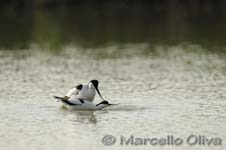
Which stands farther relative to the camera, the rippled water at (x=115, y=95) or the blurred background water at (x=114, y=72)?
the blurred background water at (x=114, y=72)

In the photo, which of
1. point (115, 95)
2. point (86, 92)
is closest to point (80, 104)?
point (86, 92)

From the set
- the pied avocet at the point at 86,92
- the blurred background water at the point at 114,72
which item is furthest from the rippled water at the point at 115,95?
the pied avocet at the point at 86,92

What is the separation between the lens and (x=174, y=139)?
441 inches

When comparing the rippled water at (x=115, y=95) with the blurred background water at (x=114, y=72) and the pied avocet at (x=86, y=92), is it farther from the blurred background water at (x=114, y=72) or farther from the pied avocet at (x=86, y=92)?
the pied avocet at (x=86, y=92)

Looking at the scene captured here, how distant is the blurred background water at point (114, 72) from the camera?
12.0m

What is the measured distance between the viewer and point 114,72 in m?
17.8

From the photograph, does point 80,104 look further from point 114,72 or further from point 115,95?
point 114,72

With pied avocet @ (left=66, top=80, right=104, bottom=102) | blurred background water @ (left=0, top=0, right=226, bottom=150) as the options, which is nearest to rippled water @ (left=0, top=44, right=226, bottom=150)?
blurred background water @ (left=0, top=0, right=226, bottom=150)

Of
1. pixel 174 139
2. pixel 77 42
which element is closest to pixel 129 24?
pixel 77 42

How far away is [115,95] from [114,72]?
300 cm

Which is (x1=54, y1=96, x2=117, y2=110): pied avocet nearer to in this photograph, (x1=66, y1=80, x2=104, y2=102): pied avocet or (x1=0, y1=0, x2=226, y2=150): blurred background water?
(x1=0, y1=0, x2=226, y2=150): blurred background water

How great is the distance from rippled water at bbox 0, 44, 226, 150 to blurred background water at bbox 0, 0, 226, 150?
1 centimetres

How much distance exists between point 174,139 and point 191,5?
2493 centimetres

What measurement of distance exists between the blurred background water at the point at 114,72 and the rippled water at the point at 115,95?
1cm
